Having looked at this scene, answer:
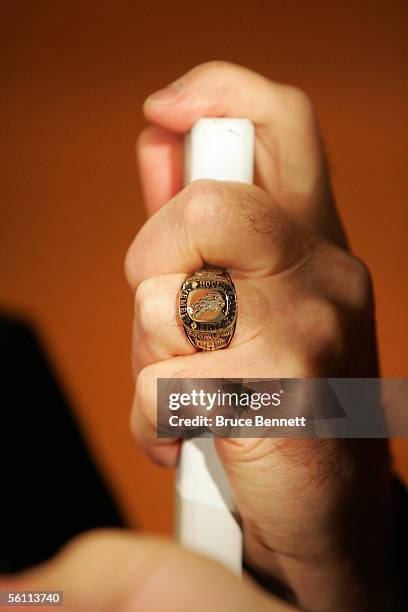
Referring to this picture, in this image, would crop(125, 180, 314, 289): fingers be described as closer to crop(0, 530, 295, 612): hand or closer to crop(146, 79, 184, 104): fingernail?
crop(146, 79, 184, 104): fingernail

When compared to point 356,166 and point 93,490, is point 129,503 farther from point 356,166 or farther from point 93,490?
point 356,166

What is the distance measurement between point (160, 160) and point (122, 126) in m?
0.07

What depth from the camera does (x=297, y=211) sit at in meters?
0.43

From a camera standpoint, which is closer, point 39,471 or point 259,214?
point 259,214

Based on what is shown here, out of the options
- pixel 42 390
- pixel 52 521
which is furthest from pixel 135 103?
pixel 52 521

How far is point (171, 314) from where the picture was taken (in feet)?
1.17

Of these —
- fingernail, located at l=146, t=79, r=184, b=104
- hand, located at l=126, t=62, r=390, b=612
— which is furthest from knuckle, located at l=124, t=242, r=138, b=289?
fingernail, located at l=146, t=79, r=184, b=104

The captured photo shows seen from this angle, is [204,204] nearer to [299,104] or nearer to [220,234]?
[220,234]

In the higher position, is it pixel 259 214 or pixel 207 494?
pixel 259 214

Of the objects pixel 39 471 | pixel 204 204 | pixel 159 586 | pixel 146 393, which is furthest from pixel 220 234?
pixel 39 471

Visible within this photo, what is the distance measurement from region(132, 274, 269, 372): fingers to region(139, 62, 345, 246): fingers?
0.31ft

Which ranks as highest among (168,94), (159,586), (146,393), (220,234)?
(168,94)

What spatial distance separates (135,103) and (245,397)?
10.5 inches

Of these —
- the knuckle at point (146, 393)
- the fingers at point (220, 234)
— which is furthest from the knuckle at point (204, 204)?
the knuckle at point (146, 393)
